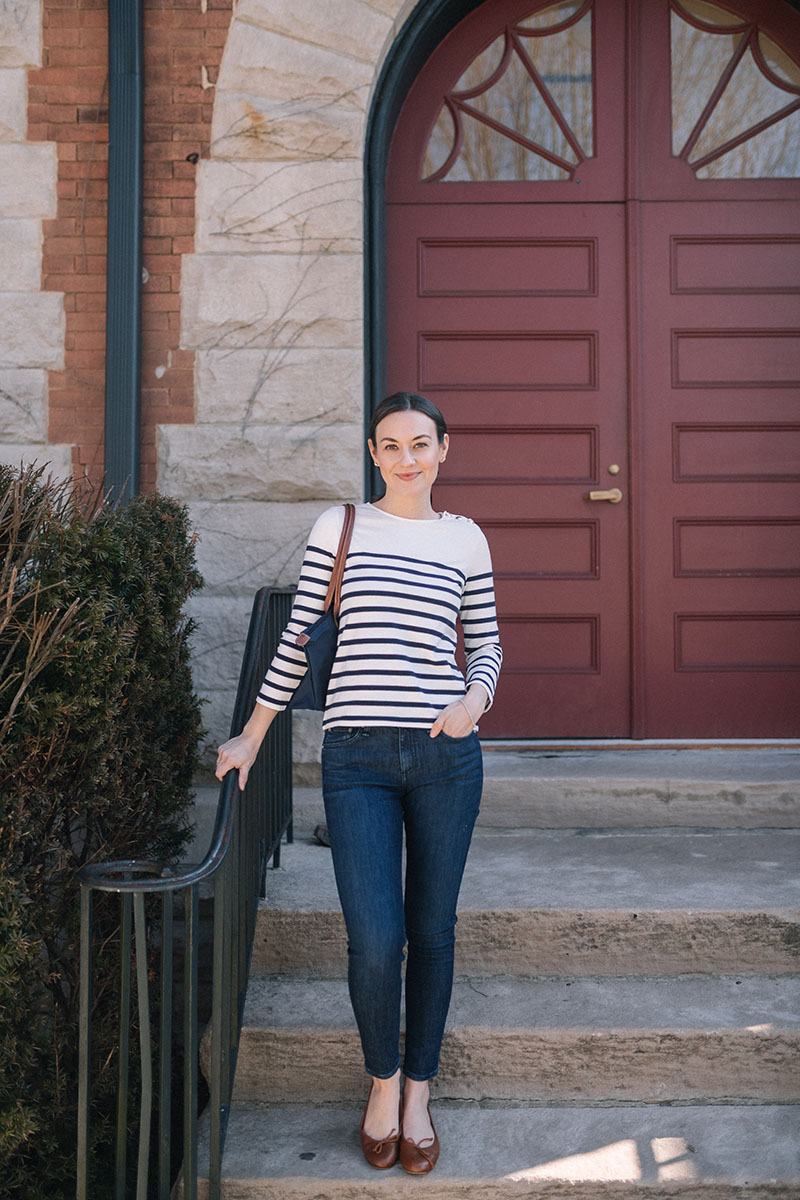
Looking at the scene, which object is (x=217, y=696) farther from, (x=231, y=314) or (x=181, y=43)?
(x=181, y=43)

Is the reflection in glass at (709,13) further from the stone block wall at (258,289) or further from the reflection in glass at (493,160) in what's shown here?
the stone block wall at (258,289)

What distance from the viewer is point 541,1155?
246 cm

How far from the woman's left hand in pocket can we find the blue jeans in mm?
31

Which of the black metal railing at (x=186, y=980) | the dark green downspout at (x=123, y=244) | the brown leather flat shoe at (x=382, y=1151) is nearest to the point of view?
the black metal railing at (x=186, y=980)

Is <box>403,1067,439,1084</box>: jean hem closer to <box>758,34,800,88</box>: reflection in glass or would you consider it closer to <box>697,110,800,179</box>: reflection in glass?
<box>697,110,800,179</box>: reflection in glass

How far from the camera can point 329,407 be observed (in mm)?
4234

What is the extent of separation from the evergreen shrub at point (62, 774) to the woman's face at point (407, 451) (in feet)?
2.53

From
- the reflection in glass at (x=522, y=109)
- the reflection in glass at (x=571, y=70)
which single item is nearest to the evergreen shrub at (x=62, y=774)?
the reflection in glass at (x=522, y=109)

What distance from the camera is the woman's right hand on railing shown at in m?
2.37

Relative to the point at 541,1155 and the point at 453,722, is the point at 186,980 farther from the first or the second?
the point at 541,1155

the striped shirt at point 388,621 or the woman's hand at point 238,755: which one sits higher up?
the striped shirt at point 388,621

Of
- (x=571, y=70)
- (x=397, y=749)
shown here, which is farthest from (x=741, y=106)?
(x=397, y=749)

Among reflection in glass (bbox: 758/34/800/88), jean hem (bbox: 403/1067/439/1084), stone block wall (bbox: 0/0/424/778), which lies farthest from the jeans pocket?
reflection in glass (bbox: 758/34/800/88)

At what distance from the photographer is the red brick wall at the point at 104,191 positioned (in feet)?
14.0
